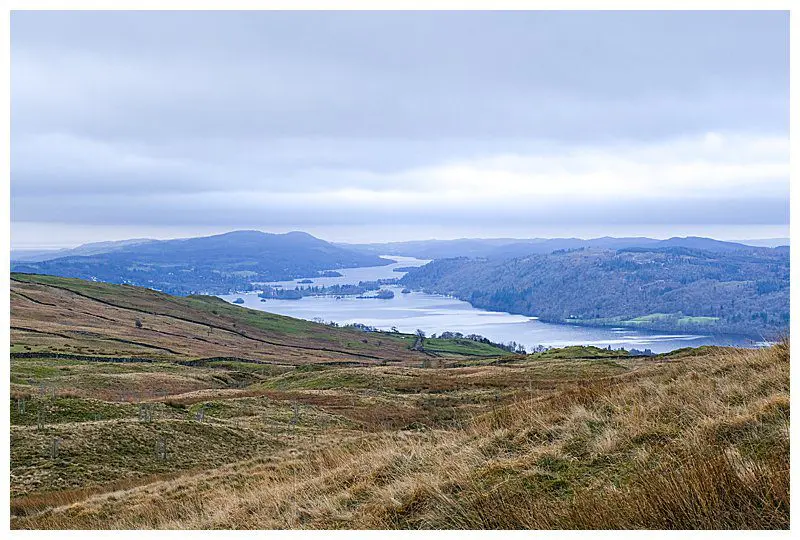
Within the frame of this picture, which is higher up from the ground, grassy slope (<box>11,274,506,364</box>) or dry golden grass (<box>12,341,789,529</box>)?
dry golden grass (<box>12,341,789,529</box>)

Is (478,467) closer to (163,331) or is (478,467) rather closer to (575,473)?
(575,473)

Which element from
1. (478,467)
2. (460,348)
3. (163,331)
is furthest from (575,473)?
(460,348)

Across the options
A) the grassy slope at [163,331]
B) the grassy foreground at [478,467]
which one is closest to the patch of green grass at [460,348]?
Result: the grassy slope at [163,331]

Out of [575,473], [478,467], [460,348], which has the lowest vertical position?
[460,348]

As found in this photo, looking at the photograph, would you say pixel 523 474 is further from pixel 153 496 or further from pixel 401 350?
pixel 401 350

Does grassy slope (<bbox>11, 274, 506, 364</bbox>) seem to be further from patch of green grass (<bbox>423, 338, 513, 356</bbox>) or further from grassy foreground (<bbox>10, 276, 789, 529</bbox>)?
grassy foreground (<bbox>10, 276, 789, 529</bbox>)

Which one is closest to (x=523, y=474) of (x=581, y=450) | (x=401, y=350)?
(x=581, y=450)

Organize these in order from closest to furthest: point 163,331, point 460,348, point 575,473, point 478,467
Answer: point 575,473 → point 478,467 → point 163,331 → point 460,348

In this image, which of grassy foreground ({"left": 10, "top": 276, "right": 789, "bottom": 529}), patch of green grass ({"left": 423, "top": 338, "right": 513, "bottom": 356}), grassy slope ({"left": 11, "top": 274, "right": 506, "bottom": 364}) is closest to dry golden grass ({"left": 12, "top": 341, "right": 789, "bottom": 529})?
grassy foreground ({"left": 10, "top": 276, "right": 789, "bottom": 529})
